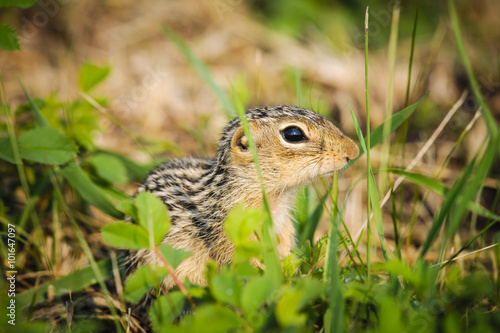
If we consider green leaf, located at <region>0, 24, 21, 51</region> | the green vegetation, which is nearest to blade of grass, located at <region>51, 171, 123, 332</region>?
the green vegetation

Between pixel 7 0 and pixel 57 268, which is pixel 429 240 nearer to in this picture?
pixel 57 268

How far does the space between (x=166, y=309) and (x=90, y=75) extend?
2348mm

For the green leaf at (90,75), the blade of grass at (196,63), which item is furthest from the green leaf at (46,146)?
the blade of grass at (196,63)

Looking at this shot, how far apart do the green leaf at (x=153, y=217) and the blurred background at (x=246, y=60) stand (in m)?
2.62

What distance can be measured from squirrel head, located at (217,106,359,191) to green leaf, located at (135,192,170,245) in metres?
1.05

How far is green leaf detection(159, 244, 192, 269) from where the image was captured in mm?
1969

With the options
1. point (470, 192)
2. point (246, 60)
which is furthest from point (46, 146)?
point (246, 60)

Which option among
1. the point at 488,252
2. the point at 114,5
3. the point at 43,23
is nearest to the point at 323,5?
the point at 114,5

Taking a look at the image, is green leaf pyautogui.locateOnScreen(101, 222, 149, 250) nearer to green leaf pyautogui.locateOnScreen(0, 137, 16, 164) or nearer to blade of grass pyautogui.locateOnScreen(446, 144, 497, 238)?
green leaf pyautogui.locateOnScreen(0, 137, 16, 164)

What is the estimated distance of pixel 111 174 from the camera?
3312mm

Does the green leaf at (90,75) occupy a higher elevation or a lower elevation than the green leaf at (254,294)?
higher

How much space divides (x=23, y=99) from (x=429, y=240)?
4783mm

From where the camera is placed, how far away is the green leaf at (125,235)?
1925 mm

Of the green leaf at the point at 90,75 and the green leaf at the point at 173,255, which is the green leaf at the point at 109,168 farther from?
the green leaf at the point at 173,255
